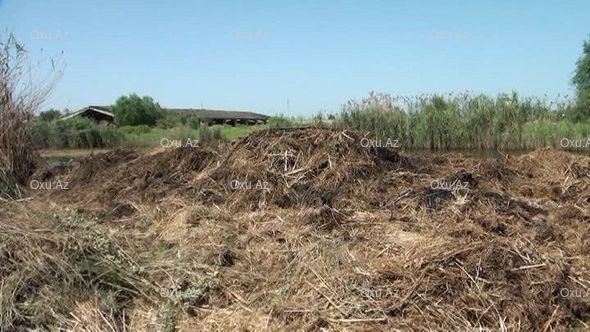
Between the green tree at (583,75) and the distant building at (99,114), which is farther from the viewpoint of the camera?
the distant building at (99,114)

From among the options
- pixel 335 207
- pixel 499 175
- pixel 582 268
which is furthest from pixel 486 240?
pixel 499 175

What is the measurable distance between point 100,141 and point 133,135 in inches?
80.4

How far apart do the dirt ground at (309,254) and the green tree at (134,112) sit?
38.5 metres

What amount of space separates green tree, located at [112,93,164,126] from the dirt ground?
3853 cm

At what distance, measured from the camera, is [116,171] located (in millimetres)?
9258

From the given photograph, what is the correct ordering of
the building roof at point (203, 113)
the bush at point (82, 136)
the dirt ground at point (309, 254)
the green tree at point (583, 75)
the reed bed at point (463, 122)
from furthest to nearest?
the building roof at point (203, 113), the bush at point (82, 136), the green tree at point (583, 75), the reed bed at point (463, 122), the dirt ground at point (309, 254)

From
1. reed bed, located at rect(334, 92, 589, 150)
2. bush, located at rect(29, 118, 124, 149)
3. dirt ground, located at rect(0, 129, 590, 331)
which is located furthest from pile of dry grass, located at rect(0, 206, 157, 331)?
bush, located at rect(29, 118, 124, 149)

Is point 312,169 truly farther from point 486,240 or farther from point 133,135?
point 133,135

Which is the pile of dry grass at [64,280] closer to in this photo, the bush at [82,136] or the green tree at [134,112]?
the bush at [82,136]

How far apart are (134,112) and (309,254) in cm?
4264

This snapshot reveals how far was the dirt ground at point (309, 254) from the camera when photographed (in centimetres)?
355

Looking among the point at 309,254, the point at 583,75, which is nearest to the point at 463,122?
the point at 583,75

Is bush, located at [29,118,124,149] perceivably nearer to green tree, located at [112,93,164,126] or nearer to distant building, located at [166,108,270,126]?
green tree, located at [112,93,164,126]

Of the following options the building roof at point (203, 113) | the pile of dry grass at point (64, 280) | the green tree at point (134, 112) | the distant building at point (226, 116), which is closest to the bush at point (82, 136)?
the building roof at point (203, 113)
